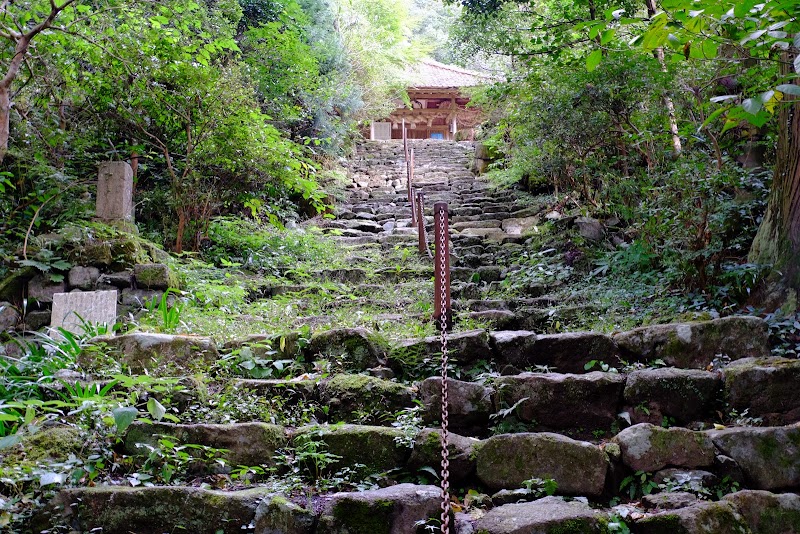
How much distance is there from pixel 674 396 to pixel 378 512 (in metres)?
1.86

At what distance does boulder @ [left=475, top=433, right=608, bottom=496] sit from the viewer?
9.75ft

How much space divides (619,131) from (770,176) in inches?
91.0

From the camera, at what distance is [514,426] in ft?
11.5

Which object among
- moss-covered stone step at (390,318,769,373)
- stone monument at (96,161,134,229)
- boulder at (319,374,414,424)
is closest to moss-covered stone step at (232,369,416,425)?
boulder at (319,374,414,424)

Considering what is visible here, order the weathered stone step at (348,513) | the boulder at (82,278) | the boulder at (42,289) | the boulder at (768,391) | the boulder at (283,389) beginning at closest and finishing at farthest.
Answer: the weathered stone step at (348,513) < the boulder at (768,391) < the boulder at (283,389) < the boulder at (42,289) < the boulder at (82,278)

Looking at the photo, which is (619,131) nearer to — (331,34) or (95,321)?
(95,321)

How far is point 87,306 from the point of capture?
5043 millimetres

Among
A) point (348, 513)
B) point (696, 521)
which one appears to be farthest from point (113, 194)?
point (696, 521)

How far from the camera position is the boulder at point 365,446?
3148mm

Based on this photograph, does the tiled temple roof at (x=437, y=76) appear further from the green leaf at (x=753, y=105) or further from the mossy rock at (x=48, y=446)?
the green leaf at (x=753, y=105)

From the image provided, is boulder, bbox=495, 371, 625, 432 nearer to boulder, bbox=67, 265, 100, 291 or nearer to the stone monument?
boulder, bbox=67, 265, 100, 291

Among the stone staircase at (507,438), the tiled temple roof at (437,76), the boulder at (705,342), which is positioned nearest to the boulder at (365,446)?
the stone staircase at (507,438)

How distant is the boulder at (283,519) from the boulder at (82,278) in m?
3.67

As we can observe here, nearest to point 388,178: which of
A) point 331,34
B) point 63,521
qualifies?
point 331,34
